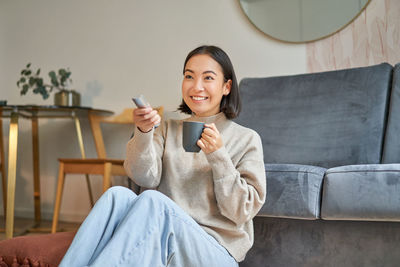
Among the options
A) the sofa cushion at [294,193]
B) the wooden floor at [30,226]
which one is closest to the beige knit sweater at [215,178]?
the sofa cushion at [294,193]

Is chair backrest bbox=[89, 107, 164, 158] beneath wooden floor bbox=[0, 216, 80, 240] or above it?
above

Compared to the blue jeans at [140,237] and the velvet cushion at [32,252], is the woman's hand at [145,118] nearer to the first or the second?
the blue jeans at [140,237]

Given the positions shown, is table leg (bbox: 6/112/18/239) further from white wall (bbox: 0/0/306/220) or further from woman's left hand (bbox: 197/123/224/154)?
woman's left hand (bbox: 197/123/224/154)

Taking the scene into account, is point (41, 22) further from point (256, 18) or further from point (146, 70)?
point (256, 18)

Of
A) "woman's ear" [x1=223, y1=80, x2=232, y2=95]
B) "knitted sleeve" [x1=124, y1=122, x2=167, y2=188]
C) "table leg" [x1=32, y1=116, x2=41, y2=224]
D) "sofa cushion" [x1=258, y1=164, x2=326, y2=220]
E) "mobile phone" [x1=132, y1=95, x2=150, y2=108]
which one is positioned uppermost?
"woman's ear" [x1=223, y1=80, x2=232, y2=95]

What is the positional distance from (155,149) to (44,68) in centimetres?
225

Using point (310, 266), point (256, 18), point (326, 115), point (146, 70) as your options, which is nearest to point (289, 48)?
point (256, 18)

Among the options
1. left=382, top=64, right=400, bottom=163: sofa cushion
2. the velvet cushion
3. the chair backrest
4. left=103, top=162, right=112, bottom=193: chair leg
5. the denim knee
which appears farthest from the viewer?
the chair backrest

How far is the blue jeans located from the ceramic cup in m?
0.15

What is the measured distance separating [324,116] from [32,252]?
1.32m

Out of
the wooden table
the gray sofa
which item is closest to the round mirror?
the gray sofa

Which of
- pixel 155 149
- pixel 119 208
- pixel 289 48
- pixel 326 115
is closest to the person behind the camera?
pixel 119 208

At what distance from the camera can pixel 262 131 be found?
2029 millimetres

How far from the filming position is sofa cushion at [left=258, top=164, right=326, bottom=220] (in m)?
1.40
